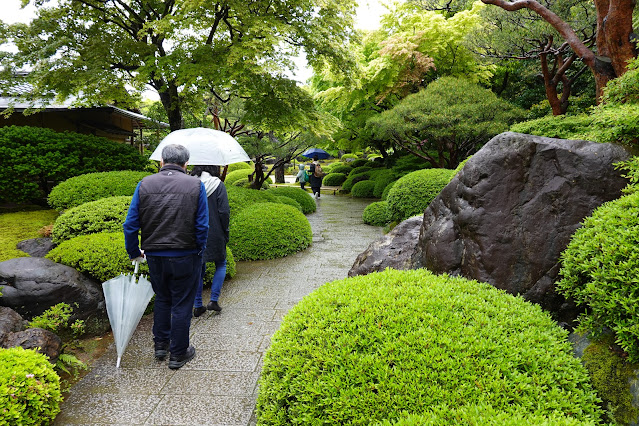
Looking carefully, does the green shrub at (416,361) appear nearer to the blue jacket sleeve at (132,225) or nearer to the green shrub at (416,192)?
the blue jacket sleeve at (132,225)

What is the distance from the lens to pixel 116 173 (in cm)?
800

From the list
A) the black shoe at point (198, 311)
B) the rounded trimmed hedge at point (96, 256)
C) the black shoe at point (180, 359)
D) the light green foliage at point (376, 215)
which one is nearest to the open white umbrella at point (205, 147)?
the rounded trimmed hedge at point (96, 256)

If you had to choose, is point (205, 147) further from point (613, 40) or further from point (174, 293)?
point (613, 40)

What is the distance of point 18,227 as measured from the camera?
704cm

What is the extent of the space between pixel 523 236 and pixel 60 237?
20.2 feet

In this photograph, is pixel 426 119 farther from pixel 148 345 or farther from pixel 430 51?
pixel 148 345

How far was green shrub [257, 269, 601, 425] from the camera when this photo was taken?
2020 mm

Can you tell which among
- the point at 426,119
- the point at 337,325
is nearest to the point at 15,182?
the point at 337,325

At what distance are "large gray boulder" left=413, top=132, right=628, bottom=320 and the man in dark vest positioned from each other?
92.7 inches

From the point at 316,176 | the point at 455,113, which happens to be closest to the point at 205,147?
the point at 455,113

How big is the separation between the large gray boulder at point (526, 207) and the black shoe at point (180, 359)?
8.58 ft

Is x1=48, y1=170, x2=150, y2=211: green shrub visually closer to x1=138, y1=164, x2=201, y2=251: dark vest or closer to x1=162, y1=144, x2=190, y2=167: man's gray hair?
x1=162, y1=144, x2=190, y2=167: man's gray hair

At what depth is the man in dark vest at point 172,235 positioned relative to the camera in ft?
11.3

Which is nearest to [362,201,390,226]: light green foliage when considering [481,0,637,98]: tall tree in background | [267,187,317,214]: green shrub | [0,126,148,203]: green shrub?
[267,187,317,214]: green shrub
